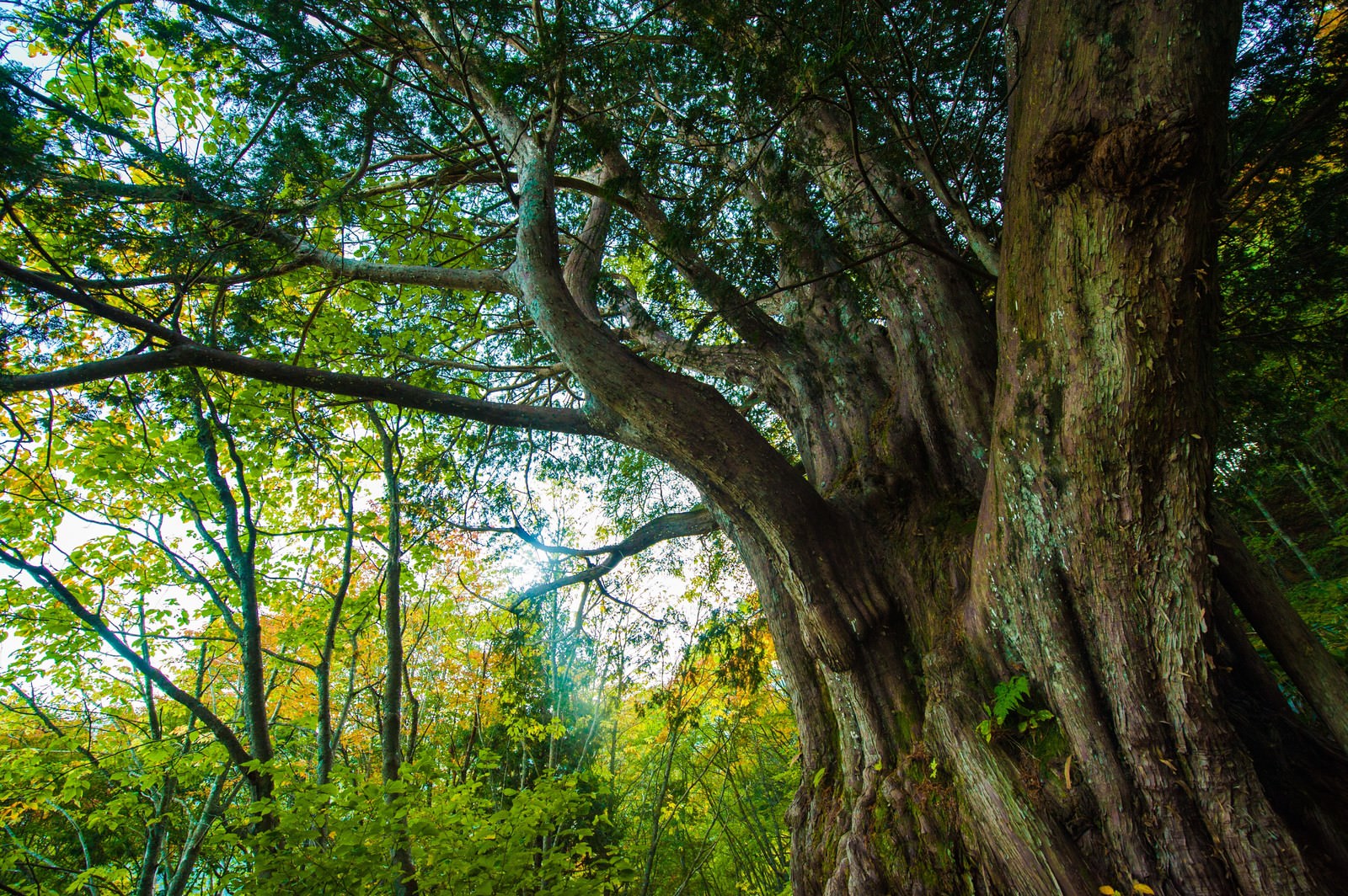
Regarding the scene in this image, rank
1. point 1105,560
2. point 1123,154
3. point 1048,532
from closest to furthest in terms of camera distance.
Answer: point 1123,154, point 1105,560, point 1048,532

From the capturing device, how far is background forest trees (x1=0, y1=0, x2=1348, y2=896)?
6.31 feet

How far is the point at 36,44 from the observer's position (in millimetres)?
3203

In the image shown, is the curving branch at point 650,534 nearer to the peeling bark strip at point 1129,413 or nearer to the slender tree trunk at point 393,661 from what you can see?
the slender tree trunk at point 393,661

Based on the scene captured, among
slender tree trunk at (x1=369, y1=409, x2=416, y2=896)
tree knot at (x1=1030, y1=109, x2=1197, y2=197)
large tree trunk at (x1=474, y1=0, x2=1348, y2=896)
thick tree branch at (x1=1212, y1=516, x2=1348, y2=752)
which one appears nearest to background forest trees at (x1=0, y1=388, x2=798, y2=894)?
slender tree trunk at (x1=369, y1=409, x2=416, y2=896)

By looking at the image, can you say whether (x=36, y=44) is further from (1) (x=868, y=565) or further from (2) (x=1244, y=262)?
(2) (x=1244, y=262)

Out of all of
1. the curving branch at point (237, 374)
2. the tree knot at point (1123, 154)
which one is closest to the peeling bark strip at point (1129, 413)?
the tree knot at point (1123, 154)

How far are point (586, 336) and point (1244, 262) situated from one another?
166 inches

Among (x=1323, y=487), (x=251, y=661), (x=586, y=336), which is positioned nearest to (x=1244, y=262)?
(x=586, y=336)

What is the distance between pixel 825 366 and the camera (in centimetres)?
414

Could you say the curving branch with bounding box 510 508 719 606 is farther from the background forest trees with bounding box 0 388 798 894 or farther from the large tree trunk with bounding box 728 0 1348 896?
the large tree trunk with bounding box 728 0 1348 896

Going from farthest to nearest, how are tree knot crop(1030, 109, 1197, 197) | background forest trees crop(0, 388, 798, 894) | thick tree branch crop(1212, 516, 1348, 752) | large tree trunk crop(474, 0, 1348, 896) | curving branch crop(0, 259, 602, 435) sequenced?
background forest trees crop(0, 388, 798, 894)
thick tree branch crop(1212, 516, 1348, 752)
curving branch crop(0, 259, 602, 435)
large tree trunk crop(474, 0, 1348, 896)
tree knot crop(1030, 109, 1197, 197)

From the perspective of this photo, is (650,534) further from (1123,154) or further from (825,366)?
(1123,154)

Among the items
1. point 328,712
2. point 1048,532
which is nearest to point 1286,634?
point 1048,532

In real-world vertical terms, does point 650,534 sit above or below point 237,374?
below
